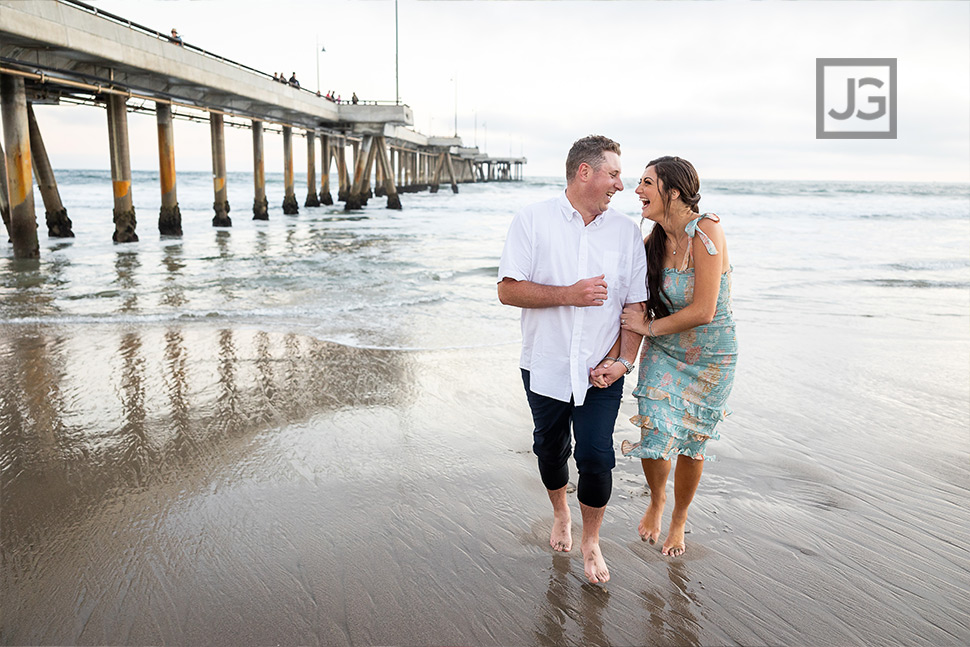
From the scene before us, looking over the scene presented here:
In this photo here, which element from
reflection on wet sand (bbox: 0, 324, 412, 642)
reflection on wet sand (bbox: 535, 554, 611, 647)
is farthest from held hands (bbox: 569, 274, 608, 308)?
reflection on wet sand (bbox: 0, 324, 412, 642)

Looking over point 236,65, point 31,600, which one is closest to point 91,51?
point 236,65

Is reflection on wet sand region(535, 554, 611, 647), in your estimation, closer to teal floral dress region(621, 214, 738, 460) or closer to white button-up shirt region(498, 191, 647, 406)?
teal floral dress region(621, 214, 738, 460)

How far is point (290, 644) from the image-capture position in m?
2.31

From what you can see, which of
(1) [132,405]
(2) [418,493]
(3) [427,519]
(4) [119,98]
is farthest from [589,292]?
(4) [119,98]

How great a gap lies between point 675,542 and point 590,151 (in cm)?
163

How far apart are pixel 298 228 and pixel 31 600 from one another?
860 inches

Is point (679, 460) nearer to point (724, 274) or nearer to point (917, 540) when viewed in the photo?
point (724, 274)

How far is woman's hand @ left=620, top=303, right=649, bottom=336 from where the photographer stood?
8.96 feet

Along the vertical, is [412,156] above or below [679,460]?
above

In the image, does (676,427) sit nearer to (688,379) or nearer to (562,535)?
(688,379)

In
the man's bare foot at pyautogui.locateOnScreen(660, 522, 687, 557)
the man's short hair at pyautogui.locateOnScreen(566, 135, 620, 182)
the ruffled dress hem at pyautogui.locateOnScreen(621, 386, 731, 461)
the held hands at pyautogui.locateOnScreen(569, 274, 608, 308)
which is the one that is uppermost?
the man's short hair at pyautogui.locateOnScreen(566, 135, 620, 182)

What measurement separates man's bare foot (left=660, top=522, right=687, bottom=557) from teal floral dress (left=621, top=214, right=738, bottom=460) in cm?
32

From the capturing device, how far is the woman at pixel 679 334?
275 cm

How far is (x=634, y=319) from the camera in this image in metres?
2.73
